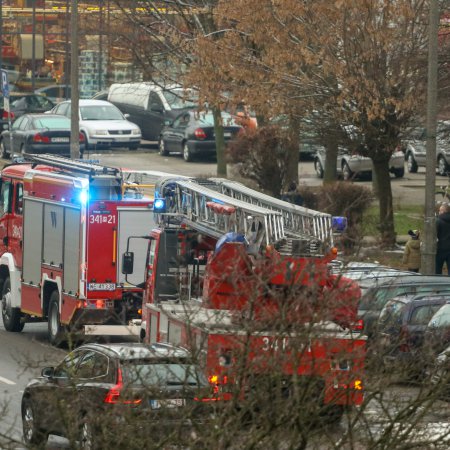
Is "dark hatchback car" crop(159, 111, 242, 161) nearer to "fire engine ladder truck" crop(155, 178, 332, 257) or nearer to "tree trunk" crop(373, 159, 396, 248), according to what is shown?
"tree trunk" crop(373, 159, 396, 248)

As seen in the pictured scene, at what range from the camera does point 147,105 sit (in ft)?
159

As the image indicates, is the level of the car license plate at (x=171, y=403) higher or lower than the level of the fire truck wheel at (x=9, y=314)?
higher

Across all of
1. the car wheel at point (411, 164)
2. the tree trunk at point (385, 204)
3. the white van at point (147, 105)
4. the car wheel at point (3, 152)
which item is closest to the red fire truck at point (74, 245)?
the tree trunk at point (385, 204)

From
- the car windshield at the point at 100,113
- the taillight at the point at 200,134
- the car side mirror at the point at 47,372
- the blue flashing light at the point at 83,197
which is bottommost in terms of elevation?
the car side mirror at the point at 47,372

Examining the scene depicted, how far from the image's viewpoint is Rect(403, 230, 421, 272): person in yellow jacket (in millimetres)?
23844

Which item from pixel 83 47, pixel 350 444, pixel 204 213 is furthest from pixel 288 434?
pixel 83 47

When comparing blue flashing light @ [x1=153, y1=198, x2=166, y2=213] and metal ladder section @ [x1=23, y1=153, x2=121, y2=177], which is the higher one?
metal ladder section @ [x1=23, y1=153, x2=121, y2=177]

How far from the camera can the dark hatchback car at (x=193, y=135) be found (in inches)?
1732

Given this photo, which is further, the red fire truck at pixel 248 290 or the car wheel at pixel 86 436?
the red fire truck at pixel 248 290

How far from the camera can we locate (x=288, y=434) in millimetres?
8398

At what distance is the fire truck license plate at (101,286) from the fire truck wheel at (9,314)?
294 centimetres

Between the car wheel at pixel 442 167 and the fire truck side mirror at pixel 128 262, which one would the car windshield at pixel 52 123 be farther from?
the fire truck side mirror at pixel 128 262

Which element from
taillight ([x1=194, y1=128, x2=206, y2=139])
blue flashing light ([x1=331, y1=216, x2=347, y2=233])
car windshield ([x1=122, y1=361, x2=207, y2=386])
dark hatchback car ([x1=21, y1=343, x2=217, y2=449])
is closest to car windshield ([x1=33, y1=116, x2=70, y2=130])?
taillight ([x1=194, y1=128, x2=206, y2=139])

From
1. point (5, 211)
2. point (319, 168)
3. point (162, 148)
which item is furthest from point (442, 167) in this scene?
point (5, 211)
